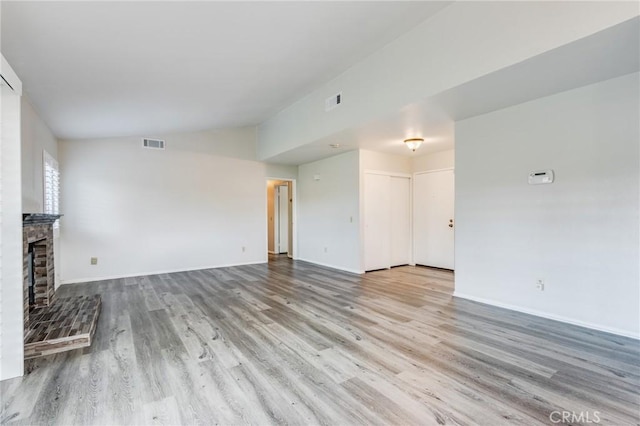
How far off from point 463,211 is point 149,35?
4136 mm

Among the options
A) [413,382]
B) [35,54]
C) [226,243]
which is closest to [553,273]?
[413,382]

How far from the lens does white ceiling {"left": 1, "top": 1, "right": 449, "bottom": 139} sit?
227 cm

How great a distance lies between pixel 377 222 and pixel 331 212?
104 centimetres

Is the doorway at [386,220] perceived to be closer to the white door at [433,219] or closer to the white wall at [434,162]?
A: the white door at [433,219]

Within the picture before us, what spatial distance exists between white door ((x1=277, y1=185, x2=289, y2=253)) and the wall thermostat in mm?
5968

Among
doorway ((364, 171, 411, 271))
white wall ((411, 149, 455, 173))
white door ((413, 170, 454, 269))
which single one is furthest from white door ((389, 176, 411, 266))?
white wall ((411, 149, 455, 173))

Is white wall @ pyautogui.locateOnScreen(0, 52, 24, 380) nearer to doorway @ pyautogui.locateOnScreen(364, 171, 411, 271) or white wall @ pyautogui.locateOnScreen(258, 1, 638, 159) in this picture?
white wall @ pyautogui.locateOnScreen(258, 1, 638, 159)

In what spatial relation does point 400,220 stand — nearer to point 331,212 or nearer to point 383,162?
point 383,162

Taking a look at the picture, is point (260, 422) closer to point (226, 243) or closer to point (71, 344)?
point (71, 344)

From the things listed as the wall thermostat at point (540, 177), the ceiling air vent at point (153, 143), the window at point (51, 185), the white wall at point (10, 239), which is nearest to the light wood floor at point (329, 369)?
the white wall at point (10, 239)

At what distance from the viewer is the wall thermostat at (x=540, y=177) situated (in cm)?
340

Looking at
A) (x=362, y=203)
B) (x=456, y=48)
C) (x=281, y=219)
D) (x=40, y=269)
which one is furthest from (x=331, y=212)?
(x=40, y=269)

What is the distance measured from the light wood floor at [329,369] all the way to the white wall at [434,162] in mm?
3159

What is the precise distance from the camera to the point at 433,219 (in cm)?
650
